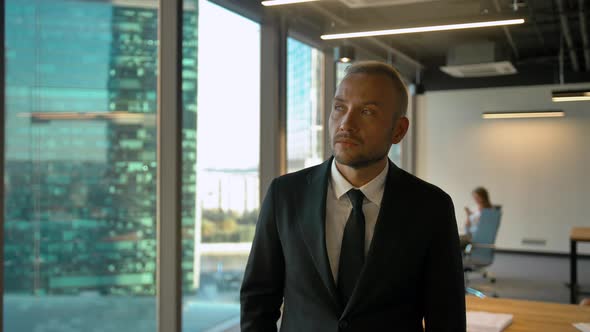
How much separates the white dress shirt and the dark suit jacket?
0.03 meters

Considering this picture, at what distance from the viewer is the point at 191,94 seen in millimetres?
4621

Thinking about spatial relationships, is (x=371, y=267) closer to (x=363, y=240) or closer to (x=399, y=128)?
(x=363, y=240)

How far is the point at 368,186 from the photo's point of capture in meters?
1.30

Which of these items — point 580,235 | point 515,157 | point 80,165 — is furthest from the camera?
point 515,157

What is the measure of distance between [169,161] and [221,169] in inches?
37.2

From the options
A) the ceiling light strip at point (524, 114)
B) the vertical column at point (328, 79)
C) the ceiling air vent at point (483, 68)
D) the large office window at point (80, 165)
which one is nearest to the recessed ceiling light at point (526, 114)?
the ceiling light strip at point (524, 114)

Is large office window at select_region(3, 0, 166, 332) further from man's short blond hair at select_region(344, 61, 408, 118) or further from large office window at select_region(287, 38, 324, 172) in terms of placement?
man's short blond hair at select_region(344, 61, 408, 118)

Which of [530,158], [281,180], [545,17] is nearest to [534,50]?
[530,158]

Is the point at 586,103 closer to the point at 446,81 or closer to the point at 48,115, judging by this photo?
the point at 446,81

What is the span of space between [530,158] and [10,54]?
9674 millimetres

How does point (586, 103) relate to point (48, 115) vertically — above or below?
above

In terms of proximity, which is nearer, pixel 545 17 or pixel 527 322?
pixel 527 322

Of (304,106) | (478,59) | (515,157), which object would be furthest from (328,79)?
(515,157)

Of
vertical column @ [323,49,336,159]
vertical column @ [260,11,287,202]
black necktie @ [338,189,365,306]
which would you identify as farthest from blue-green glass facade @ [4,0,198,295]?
vertical column @ [323,49,336,159]
